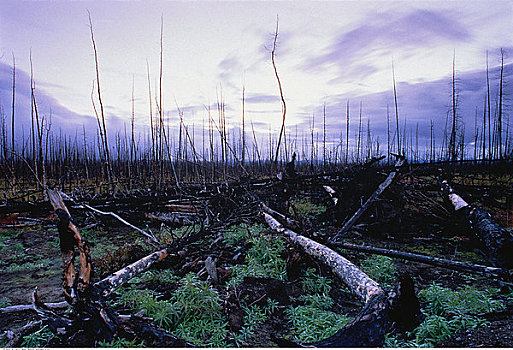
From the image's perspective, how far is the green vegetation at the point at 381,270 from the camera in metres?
3.29

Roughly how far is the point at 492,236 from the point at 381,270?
4.67 ft

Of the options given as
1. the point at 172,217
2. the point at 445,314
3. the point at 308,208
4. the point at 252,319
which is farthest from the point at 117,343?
the point at 308,208

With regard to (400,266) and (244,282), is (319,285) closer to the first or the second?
(244,282)

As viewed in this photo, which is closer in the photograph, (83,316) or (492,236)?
(83,316)

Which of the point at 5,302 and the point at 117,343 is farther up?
the point at 117,343

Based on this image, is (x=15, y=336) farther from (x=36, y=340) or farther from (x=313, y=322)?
(x=313, y=322)

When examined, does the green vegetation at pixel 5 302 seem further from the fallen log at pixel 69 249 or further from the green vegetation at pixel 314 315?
the green vegetation at pixel 314 315

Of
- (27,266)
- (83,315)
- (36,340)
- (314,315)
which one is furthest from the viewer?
(27,266)

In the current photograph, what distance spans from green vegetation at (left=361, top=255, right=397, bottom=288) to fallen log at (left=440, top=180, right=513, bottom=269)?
1137 mm

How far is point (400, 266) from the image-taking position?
3719 mm

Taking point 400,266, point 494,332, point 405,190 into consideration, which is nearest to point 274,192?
point 405,190

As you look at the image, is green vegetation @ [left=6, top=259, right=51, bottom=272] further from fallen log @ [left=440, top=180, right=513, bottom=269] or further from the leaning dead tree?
fallen log @ [left=440, top=180, right=513, bottom=269]

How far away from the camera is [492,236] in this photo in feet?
10.9

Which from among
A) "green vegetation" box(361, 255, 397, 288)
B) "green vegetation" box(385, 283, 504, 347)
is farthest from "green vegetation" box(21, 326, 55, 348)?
"green vegetation" box(361, 255, 397, 288)
